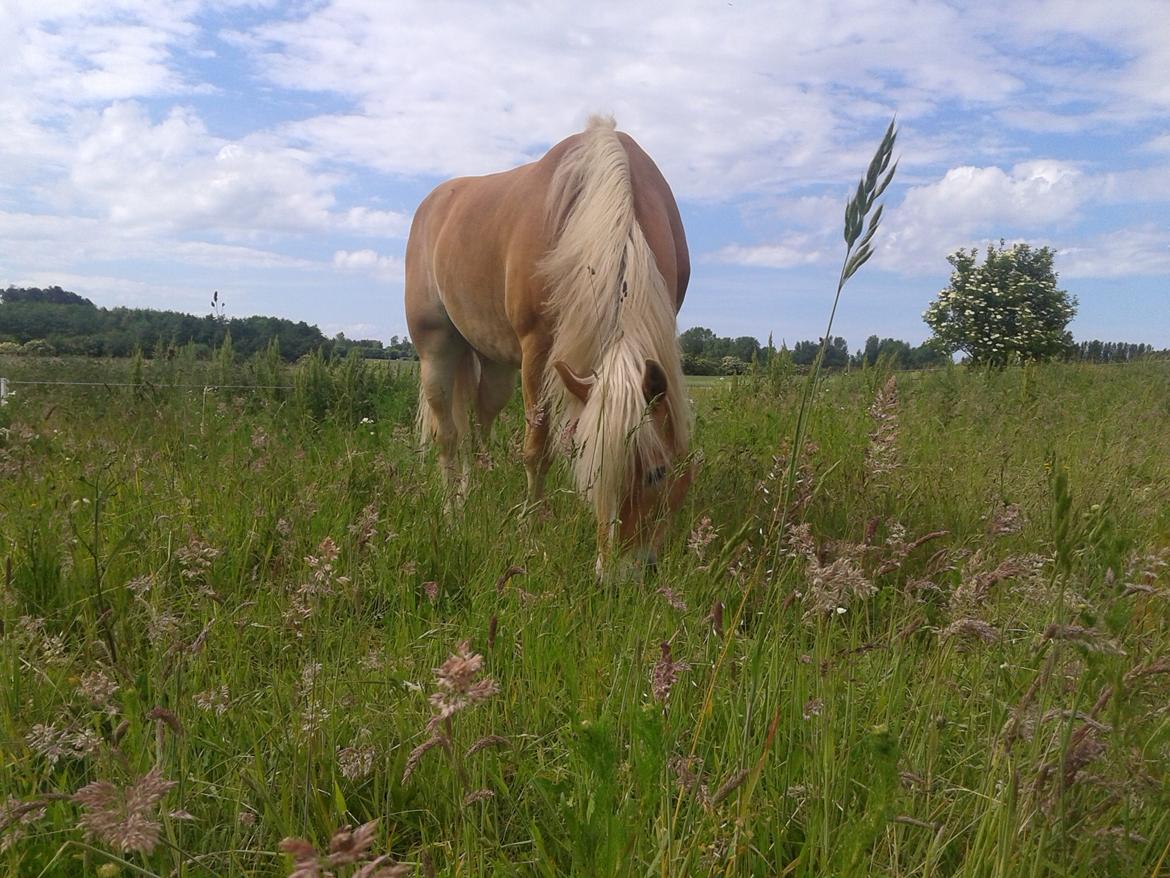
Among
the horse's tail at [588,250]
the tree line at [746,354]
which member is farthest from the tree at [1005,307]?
the horse's tail at [588,250]

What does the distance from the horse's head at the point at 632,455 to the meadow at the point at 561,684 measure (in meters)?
0.16

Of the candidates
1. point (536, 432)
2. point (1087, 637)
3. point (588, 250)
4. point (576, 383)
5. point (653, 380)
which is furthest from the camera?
point (536, 432)

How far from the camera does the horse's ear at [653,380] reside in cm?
300

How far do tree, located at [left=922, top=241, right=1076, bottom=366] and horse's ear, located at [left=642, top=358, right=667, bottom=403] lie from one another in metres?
35.4

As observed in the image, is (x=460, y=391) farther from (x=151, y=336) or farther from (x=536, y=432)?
(x=151, y=336)

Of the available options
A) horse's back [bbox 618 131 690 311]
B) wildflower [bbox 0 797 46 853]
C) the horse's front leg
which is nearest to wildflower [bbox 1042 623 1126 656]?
wildflower [bbox 0 797 46 853]

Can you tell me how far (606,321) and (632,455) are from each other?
893 millimetres

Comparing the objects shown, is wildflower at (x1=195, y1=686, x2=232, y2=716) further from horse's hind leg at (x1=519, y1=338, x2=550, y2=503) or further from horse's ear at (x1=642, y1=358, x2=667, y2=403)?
horse's hind leg at (x1=519, y1=338, x2=550, y2=503)

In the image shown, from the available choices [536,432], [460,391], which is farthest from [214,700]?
[460,391]

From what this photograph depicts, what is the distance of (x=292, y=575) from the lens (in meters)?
2.55

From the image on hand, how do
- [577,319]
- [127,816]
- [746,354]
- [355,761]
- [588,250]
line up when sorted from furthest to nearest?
1. [746,354]
2. [588,250]
3. [577,319]
4. [355,761]
5. [127,816]

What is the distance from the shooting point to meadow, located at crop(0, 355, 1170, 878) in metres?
1.12

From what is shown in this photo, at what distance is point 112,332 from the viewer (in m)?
8.52

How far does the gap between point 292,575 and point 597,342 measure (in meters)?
1.67
